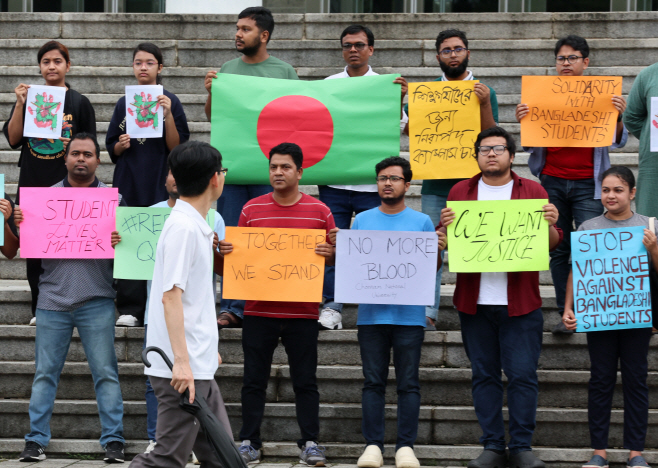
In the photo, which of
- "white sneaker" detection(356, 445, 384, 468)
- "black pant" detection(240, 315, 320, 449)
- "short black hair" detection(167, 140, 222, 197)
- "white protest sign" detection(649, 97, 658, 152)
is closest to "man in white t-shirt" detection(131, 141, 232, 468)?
"short black hair" detection(167, 140, 222, 197)

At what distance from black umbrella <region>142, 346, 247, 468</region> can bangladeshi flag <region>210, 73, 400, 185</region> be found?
9.95 feet

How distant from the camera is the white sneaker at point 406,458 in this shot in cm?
527

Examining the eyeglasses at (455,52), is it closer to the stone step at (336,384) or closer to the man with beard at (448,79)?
the man with beard at (448,79)

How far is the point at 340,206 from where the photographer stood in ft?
21.3

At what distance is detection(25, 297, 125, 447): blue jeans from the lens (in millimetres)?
5617

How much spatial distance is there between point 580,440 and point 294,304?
7.24 feet

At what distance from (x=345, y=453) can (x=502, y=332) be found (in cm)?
136

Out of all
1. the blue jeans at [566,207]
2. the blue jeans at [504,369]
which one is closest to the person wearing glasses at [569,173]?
the blue jeans at [566,207]

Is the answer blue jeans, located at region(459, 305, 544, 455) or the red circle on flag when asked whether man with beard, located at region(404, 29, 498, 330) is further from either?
blue jeans, located at region(459, 305, 544, 455)

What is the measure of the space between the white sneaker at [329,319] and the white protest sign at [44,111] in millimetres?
2362

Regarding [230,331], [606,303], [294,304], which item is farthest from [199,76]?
[606,303]

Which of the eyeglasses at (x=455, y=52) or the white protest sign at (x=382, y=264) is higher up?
the eyeglasses at (x=455, y=52)

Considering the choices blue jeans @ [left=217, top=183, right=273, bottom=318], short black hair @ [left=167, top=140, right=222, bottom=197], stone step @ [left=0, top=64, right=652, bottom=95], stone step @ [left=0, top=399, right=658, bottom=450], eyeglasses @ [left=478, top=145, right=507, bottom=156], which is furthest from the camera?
stone step @ [left=0, top=64, right=652, bottom=95]

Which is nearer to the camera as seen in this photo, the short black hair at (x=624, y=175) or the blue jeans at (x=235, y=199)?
the short black hair at (x=624, y=175)
